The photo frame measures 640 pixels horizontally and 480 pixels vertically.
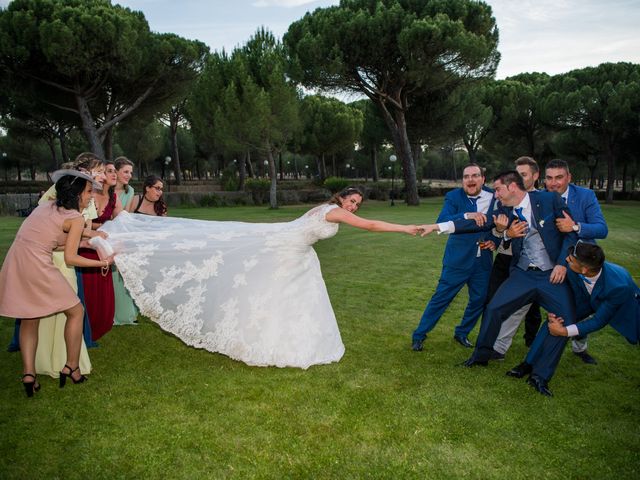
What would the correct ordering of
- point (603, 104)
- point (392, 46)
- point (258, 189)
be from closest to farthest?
point (392, 46), point (603, 104), point (258, 189)

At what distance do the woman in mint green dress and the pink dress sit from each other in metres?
2.09

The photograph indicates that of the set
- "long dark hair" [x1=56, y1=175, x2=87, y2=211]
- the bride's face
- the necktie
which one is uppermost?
"long dark hair" [x1=56, y1=175, x2=87, y2=211]

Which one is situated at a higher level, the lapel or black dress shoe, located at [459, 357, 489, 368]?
the lapel

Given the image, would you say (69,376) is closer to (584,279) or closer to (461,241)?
(461,241)

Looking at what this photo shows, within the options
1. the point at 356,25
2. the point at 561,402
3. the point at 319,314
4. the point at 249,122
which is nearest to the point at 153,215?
the point at 319,314

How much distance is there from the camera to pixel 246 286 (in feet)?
16.9

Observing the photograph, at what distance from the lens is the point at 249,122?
30.0m

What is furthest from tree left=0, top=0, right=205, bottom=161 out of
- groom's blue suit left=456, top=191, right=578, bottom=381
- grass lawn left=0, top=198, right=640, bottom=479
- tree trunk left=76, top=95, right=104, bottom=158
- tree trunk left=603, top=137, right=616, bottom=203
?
tree trunk left=603, top=137, right=616, bottom=203

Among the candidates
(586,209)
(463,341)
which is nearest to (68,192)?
(463,341)

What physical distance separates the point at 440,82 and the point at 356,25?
683cm

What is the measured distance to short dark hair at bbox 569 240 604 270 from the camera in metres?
4.18

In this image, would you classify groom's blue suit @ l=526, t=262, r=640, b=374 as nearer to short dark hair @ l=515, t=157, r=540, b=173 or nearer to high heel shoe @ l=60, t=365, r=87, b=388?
short dark hair @ l=515, t=157, r=540, b=173

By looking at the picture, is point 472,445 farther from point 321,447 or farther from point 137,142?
point 137,142

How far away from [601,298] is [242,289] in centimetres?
362
